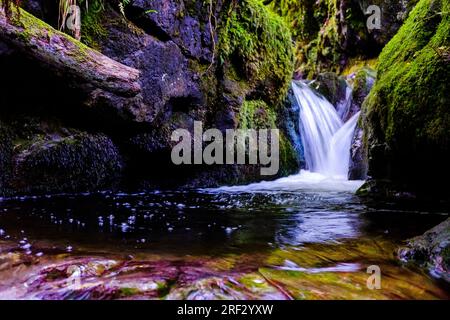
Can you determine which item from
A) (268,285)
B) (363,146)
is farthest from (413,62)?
(268,285)

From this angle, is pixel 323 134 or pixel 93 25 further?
pixel 323 134

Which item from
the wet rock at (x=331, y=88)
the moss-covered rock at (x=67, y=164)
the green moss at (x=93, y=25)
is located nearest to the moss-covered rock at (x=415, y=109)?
the moss-covered rock at (x=67, y=164)

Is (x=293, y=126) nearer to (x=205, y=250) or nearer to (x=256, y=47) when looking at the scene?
(x=256, y=47)

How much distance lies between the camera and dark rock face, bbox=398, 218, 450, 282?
7.20ft

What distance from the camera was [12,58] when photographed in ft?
14.0

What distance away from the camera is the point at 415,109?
13.7 ft

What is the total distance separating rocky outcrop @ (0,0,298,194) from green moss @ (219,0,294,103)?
0.03m

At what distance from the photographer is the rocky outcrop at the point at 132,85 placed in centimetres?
Answer: 464

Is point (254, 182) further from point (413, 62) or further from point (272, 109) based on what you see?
point (413, 62)

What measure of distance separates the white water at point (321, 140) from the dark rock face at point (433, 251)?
5.10 m

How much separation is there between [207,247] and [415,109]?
10.1 feet

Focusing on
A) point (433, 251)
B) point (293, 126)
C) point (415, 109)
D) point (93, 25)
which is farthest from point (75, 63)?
point (293, 126)
